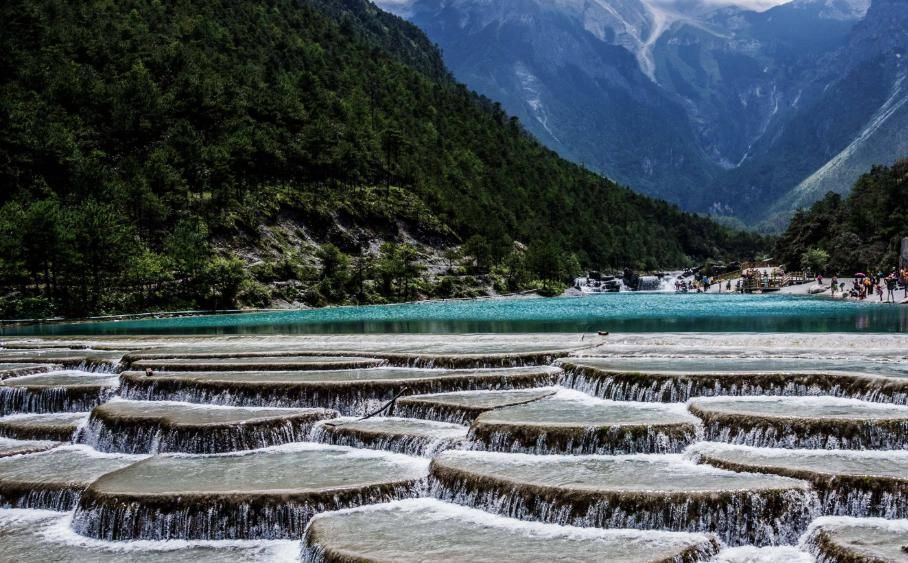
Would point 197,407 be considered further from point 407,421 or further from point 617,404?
point 617,404

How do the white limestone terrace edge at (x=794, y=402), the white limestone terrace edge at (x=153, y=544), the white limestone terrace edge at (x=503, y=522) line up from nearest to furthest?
the white limestone terrace edge at (x=503, y=522) → the white limestone terrace edge at (x=153, y=544) → the white limestone terrace edge at (x=794, y=402)

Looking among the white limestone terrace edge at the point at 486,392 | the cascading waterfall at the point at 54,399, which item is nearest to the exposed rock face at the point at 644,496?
the white limestone terrace edge at the point at 486,392

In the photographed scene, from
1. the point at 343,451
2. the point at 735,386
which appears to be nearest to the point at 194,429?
the point at 343,451

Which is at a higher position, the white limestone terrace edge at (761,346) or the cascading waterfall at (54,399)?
the white limestone terrace edge at (761,346)

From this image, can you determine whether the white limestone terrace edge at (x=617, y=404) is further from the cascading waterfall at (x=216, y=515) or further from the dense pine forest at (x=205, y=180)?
the dense pine forest at (x=205, y=180)

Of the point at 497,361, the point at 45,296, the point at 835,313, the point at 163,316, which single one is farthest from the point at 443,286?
the point at 497,361

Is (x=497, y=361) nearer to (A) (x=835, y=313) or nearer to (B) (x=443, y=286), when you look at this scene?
(A) (x=835, y=313)
